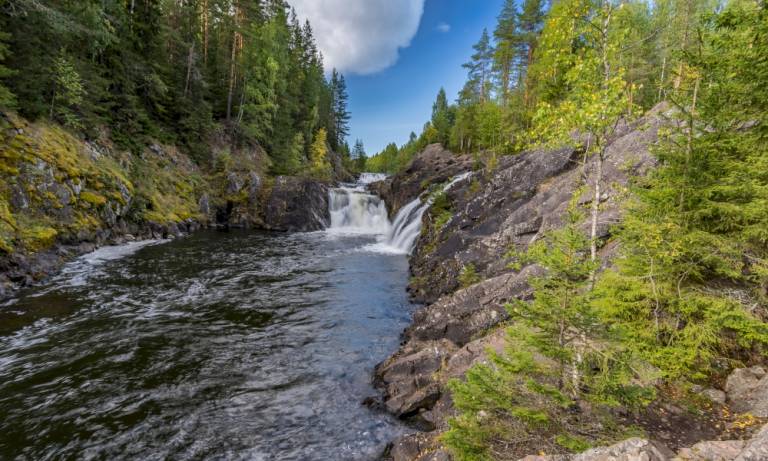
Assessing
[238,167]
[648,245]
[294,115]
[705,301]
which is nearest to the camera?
[705,301]

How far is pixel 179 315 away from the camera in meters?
11.2

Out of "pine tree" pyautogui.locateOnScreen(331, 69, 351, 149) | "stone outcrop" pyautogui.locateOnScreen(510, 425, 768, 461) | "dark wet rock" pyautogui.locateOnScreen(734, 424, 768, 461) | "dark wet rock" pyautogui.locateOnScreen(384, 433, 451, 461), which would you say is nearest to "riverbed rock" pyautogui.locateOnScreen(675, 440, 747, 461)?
"stone outcrop" pyautogui.locateOnScreen(510, 425, 768, 461)

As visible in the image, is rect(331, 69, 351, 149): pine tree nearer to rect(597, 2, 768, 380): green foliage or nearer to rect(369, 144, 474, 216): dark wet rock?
rect(369, 144, 474, 216): dark wet rock

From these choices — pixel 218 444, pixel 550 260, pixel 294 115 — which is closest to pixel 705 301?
pixel 550 260

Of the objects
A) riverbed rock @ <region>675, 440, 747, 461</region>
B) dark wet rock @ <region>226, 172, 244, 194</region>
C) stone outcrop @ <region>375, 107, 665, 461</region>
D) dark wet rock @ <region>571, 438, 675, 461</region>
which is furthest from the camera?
dark wet rock @ <region>226, 172, 244, 194</region>

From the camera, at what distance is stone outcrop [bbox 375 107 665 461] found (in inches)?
288

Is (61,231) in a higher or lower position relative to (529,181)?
lower

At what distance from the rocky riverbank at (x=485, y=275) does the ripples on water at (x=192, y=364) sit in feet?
3.08

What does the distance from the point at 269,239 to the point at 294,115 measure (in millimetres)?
31900

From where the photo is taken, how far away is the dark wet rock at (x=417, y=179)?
31.8 metres

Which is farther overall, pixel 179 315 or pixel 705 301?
pixel 179 315

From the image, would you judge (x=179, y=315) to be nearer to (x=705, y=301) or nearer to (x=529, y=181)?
(x=705, y=301)

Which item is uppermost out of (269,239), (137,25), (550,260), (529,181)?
(137,25)

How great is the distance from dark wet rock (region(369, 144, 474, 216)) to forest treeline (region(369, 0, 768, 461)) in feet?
77.6
